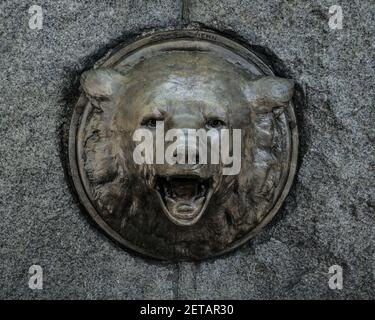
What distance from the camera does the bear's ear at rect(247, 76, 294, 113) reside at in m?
1.69

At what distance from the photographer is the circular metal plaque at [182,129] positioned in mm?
1607

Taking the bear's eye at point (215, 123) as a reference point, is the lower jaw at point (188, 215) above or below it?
below

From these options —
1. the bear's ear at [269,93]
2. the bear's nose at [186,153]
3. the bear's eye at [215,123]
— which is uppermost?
the bear's ear at [269,93]

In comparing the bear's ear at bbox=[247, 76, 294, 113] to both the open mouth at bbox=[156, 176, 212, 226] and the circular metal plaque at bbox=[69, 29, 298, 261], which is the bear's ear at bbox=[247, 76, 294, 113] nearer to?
the circular metal plaque at bbox=[69, 29, 298, 261]

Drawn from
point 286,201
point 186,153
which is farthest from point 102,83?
point 286,201

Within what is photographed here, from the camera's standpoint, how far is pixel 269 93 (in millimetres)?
1688

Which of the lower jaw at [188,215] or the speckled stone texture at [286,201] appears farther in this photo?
Answer: the speckled stone texture at [286,201]

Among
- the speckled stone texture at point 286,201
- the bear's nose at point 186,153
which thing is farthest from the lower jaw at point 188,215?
the speckled stone texture at point 286,201

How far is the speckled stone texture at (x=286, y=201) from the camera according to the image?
173cm

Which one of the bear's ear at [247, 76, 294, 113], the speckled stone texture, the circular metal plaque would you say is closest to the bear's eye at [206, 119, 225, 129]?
the circular metal plaque

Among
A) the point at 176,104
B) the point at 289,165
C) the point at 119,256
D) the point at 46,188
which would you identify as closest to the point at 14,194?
the point at 46,188

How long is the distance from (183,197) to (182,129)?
0.13 m

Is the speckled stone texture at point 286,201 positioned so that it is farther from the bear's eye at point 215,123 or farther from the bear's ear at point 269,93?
the bear's eye at point 215,123

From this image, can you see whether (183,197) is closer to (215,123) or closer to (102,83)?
(215,123)
